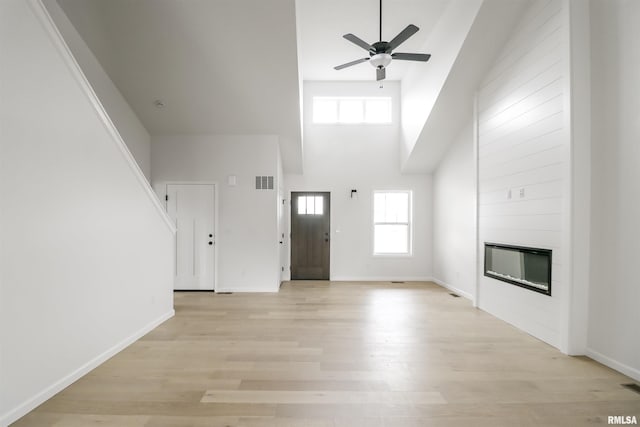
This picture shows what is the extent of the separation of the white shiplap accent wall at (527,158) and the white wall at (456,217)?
0.57 meters

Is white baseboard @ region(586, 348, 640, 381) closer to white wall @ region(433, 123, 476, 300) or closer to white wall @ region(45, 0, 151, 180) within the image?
white wall @ region(433, 123, 476, 300)

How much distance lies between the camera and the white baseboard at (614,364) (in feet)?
8.75

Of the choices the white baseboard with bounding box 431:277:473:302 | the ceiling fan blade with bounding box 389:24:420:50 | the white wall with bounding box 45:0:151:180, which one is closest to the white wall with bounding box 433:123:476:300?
the white baseboard with bounding box 431:277:473:302

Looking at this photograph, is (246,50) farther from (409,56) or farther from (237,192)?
(237,192)

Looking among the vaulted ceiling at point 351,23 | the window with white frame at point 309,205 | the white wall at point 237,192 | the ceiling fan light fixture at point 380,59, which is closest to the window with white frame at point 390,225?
the window with white frame at point 309,205

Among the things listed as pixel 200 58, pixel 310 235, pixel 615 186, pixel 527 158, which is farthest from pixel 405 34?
pixel 310 235

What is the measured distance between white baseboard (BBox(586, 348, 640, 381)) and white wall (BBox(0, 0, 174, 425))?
4.57m

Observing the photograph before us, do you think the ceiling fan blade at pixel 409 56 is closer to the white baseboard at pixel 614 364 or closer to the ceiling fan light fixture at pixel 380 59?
the ceiling fan light fixture at pixel 380 59

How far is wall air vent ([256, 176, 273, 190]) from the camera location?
618 centimetres

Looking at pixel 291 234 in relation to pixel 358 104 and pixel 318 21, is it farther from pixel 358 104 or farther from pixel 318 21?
pixel 318 21

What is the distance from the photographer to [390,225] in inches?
297

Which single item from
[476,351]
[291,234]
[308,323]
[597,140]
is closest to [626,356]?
[476,351]

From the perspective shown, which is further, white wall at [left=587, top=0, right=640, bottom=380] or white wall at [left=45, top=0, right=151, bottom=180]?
white wall at [left=45, top=0, right=151, bottom=180]

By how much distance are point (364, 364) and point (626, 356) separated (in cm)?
222
